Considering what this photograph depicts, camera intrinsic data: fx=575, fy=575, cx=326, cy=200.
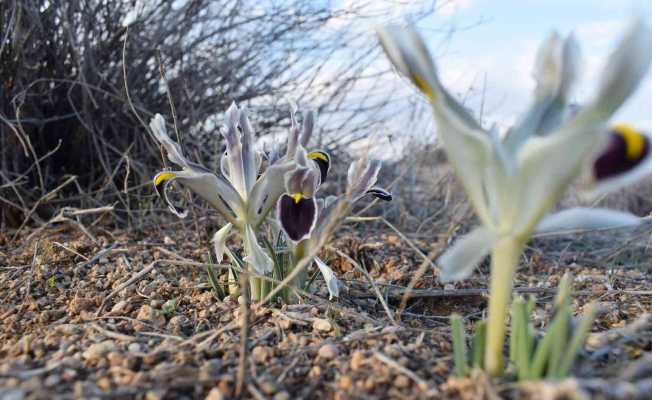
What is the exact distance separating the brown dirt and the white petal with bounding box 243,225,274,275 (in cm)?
12

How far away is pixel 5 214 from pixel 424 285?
2.27 metres

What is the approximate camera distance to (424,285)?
222 cm

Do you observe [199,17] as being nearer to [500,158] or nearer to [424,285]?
[424,285]

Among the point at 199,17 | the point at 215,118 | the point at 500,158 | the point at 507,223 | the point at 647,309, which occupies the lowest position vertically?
the point at 647,309

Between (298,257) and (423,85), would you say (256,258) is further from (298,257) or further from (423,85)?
(423,85)

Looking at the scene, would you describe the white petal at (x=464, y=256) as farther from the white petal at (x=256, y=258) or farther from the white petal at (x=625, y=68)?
the white petal at (x=256, y=258)

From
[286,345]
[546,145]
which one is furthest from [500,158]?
[286,345]

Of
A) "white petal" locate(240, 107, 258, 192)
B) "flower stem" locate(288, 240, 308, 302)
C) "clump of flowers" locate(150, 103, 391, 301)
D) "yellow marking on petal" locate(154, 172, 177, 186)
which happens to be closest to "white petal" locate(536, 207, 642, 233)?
"clump of flowers" locate(150, 103, 391, 301)

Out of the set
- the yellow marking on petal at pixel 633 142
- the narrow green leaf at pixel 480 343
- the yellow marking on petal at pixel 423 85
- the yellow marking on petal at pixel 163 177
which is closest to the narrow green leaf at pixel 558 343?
the narrow green leaf at pixel 480 343

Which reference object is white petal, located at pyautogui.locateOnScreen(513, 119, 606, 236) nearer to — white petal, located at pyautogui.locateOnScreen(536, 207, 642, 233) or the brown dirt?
white petal, located at pyautogui.locateOnScreen(536, 207, 642, 233)

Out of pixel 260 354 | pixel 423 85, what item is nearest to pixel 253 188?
pixel 260 354

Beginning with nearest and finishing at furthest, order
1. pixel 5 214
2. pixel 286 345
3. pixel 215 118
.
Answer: pixel 286 345
pixel 5 214
pixel 215 118

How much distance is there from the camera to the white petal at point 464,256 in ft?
3.02

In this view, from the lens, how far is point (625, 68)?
2.83 ft
